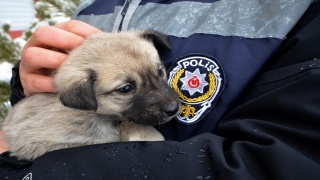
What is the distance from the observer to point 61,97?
182cm

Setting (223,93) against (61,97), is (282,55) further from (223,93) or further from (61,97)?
(61,97)

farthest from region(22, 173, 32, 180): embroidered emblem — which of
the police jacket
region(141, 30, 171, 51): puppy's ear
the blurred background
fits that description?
the blurred background

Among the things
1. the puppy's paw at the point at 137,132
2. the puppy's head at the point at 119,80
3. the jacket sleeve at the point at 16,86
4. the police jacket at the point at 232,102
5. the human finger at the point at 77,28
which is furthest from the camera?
the jacket sleeve at the point at 16,86

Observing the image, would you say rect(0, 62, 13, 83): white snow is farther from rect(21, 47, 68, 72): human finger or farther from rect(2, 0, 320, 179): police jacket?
rect(2, 0, 320, 179): police jacket

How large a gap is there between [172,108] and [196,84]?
0.22m

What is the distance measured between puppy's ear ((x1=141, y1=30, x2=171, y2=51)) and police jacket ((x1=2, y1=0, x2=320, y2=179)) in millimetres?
48

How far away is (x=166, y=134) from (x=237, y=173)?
871 millimetres

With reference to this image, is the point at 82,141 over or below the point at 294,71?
below

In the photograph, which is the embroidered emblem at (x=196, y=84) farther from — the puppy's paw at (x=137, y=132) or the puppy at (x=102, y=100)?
the puppy's paw at (x=137, y=132)

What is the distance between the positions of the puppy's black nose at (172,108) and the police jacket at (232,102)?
5 centimetres

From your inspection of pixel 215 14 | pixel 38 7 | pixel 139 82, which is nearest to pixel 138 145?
pixel 139 82

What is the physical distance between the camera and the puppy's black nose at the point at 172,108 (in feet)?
5.76

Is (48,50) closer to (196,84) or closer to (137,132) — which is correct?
(137,132)

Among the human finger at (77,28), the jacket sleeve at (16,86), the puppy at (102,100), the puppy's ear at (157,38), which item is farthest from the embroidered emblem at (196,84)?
the jacket sleeve at (16,86)
